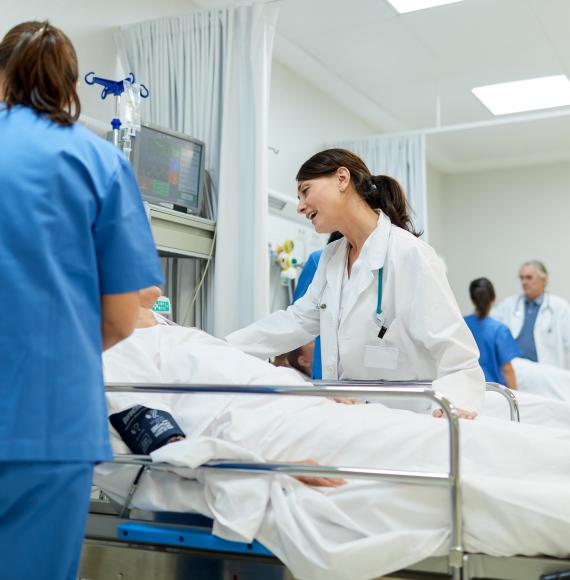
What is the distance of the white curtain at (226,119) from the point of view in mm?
3299

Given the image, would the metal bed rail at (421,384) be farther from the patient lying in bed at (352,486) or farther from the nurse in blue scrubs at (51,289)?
the nurse in blue scrubs at (51,289)

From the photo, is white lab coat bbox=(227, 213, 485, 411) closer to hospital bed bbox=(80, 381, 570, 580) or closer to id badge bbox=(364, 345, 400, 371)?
id badge bbox=(364, 345, 400, 371)

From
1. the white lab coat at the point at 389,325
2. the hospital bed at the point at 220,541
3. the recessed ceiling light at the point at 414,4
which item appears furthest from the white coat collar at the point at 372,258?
the recessed ceiling light at the point at 414,4

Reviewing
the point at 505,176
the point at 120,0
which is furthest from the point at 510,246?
the point at 120,0

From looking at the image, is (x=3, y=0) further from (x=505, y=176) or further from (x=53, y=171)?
(x=505, y=176)

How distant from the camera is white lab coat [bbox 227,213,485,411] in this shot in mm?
2086

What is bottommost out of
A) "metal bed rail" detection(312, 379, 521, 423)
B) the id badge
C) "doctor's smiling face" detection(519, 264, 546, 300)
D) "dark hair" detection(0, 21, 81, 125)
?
"metal bed rail" detection(312, 379, 521, 423)

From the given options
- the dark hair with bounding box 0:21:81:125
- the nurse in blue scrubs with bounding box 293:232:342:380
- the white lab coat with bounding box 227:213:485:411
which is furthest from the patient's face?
the dark hair with bounding box 0:21:81:125

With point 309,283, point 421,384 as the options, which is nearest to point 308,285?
point 309,283

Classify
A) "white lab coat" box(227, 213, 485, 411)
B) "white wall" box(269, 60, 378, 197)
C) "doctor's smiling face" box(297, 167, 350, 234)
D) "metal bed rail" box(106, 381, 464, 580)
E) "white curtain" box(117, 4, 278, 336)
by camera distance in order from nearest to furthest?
"metal bed rail" box(106, 381, 464, 580)
"white lab coat" box(227, 213, 485, 411)
"doctor's smiling face" box(297, 167, 350, 234)
"white curtain" box(117, 4, 278, 336)
"white wall" box(269, 60, 378, 197)

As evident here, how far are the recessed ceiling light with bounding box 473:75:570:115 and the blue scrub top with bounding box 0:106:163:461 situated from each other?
15.9 ft

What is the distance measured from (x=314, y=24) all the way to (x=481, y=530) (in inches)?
149

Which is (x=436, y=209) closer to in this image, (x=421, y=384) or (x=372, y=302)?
(x=372, y=302)

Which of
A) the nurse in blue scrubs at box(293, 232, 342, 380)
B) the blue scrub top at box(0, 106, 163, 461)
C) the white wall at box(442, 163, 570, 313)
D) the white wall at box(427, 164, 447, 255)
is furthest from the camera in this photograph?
the white wall at box(427, 164, 447, 255)
